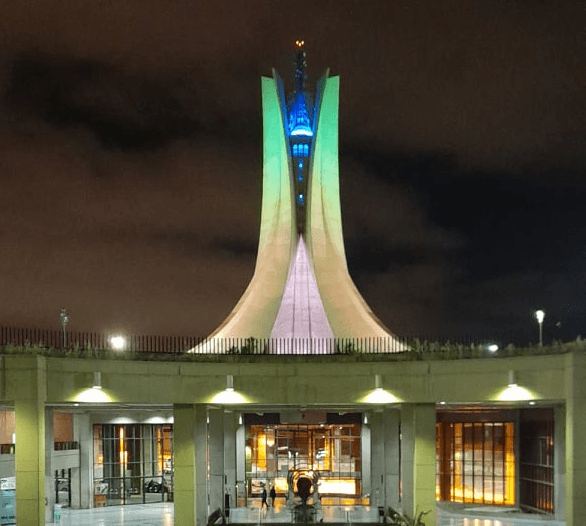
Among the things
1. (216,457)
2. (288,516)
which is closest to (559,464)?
(288,516)

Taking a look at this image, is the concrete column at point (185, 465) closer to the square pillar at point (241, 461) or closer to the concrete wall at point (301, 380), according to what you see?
the concrete wall at point (301, 380)

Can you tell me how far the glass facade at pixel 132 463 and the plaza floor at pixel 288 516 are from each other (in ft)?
7.43

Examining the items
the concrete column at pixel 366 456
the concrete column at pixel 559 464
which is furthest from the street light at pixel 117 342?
the concrete column at pixel 366 456

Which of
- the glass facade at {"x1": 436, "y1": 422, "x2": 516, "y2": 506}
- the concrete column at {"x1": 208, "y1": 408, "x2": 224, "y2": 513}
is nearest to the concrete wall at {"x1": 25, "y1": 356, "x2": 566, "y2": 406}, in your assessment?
the concrete column at {"x1": 208, "y1": 408, "x2": 224, "y2": 513}

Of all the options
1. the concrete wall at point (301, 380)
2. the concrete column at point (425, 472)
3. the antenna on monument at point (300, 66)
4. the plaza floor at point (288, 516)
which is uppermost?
the antenna on monument at point (300, 66)

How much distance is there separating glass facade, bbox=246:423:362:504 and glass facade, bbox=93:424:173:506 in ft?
12.2

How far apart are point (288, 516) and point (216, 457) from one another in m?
3.39

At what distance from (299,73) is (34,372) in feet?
76.0

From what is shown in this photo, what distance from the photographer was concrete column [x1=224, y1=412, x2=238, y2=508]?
35.0 m

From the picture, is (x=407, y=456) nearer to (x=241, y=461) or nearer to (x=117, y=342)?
(x=117, y=342)

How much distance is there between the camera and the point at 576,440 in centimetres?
2059

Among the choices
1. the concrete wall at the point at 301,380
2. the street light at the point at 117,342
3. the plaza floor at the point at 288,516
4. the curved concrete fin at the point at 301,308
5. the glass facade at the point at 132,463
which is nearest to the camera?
the concrete wall at the point at 301,380

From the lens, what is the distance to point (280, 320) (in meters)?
33.8

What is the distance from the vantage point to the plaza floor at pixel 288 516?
95.5 ft
